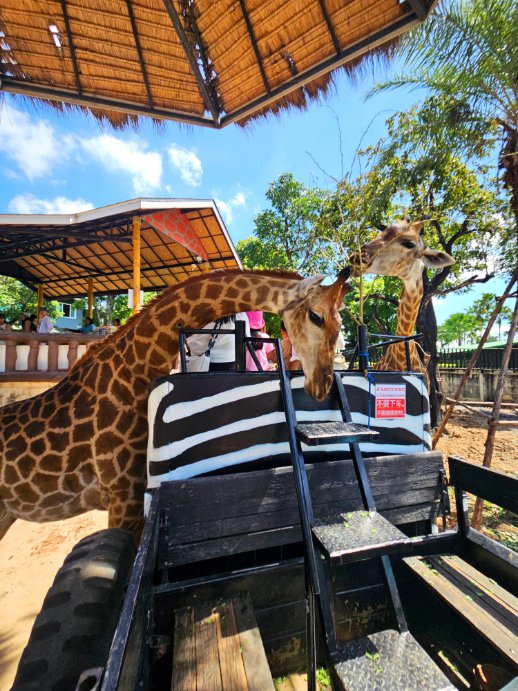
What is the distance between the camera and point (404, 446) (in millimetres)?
2467

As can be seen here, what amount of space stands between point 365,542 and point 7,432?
2918 millimetres

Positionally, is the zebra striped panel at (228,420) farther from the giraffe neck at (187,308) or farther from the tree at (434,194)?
the tree at (434,194)

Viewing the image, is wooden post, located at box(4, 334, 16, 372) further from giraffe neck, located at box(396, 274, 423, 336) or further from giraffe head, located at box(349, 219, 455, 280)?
giraffe neck, located at box(396, 274, 423, 336)

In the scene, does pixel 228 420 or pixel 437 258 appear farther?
pixel 437 258

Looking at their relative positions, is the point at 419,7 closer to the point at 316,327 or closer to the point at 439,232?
the point at 316,327

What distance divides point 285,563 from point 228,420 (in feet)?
2.72

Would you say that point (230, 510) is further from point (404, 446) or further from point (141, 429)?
point (404, 446)

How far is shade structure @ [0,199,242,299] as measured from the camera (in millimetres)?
7943

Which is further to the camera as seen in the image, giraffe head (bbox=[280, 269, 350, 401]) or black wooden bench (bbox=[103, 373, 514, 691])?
giraffe head (bbox=[280, 269, 350, 401])

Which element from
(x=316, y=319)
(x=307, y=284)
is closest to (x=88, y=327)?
(x=307, y=284)

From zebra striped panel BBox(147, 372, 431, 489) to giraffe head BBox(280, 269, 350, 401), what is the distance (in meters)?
0.13

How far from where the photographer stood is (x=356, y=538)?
135 cm

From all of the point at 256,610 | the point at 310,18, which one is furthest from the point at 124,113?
the point at 256,610

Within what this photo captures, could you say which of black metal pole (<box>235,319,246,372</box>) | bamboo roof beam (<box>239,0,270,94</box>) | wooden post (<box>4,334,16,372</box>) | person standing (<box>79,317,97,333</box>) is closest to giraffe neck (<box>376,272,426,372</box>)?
black metal pole (<box>235,319,246,372</box>)
